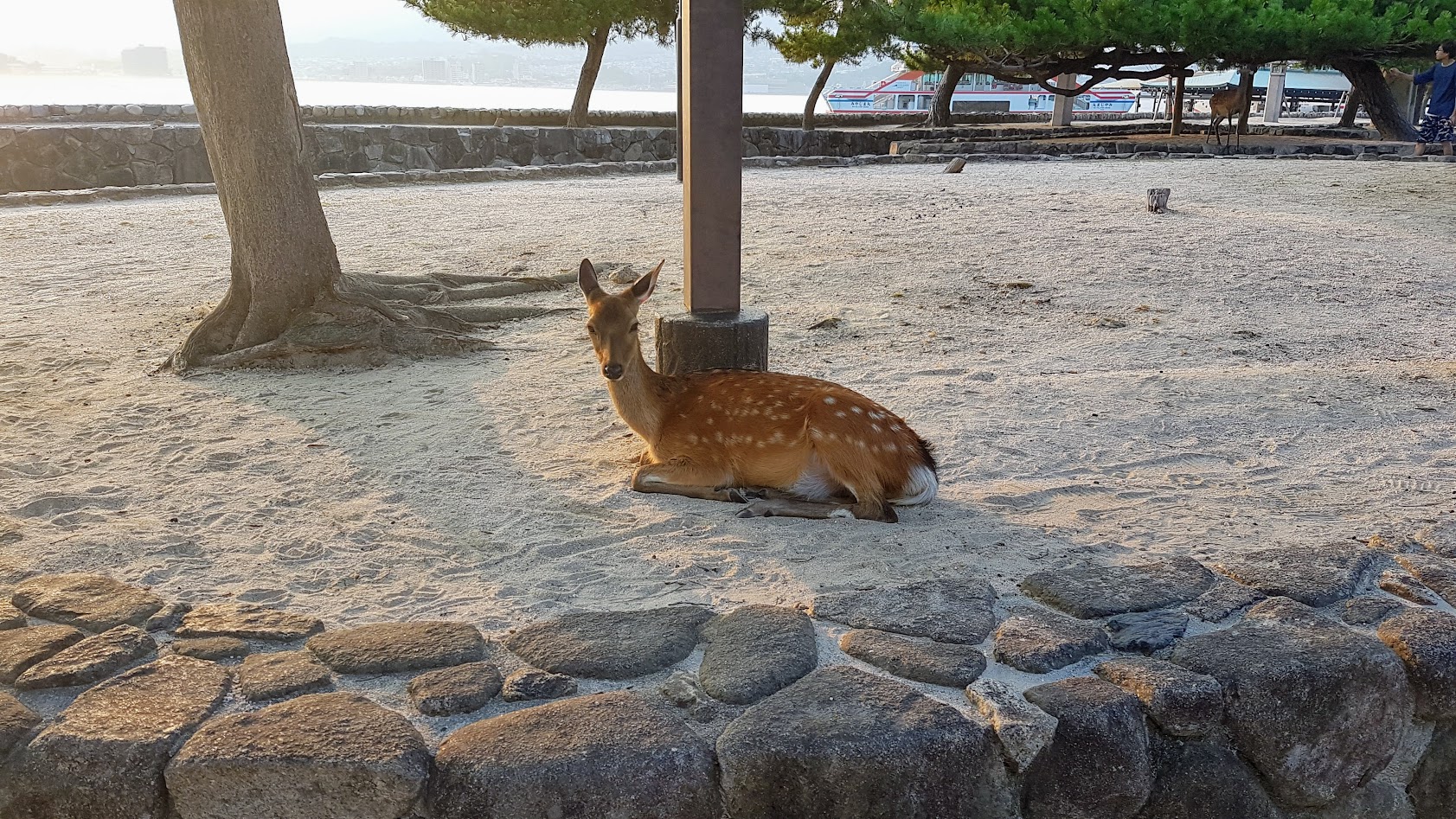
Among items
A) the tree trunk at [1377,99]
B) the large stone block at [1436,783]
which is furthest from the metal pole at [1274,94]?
the large stone block at [1436,783]

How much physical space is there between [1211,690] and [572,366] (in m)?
3.79

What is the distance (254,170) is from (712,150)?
8.98 feet

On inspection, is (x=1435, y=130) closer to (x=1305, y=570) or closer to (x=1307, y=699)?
(x=1305, y=570)

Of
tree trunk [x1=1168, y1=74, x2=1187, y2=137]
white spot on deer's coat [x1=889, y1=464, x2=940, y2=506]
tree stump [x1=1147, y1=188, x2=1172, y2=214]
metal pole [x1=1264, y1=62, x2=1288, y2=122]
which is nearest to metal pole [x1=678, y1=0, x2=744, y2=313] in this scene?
white spot on deer's coat [x1=889, y1=464, x2=940, y2=506]

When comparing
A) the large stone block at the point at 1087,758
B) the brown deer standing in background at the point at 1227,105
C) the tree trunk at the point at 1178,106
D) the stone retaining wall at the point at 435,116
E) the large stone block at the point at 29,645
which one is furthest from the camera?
the tree trunk at the point at 1178,106

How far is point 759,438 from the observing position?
388 cm

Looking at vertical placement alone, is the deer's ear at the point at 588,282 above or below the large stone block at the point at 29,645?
above

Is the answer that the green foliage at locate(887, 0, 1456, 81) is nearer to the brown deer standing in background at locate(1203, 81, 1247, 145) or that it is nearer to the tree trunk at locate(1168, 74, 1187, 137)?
the tree trunk at locate(1168, 74, 1187, 137)

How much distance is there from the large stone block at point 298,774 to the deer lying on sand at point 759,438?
171 centimetres

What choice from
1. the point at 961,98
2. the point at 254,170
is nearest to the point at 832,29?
the point at 961,98

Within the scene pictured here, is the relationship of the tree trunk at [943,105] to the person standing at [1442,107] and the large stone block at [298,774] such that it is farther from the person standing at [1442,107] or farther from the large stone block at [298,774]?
the large stone block at [298,774]

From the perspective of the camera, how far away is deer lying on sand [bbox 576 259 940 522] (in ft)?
12.2

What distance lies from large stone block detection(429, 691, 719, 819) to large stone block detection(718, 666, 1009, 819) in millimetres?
82

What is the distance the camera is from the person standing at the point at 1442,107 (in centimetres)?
1585
